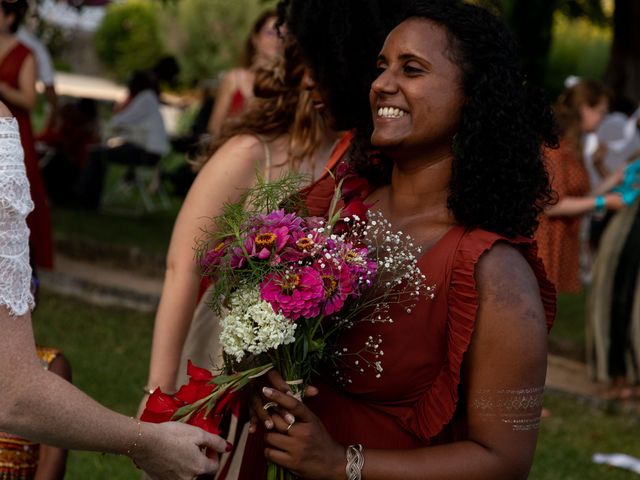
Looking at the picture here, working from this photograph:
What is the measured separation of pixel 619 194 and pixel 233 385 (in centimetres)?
609

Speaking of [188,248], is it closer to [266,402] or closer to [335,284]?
[266,402]

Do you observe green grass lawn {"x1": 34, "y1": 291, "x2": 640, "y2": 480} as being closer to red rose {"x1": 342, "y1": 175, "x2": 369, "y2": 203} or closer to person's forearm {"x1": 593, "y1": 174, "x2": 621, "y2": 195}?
person's forearm {"x1": 593, "y1": 174, "x2": 621, "y2": 195}

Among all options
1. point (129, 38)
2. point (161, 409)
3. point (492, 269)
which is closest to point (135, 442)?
point (161, 409)

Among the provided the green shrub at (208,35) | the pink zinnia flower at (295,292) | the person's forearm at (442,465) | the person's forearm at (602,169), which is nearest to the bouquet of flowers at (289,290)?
the pink zinnia flower at (295,292)

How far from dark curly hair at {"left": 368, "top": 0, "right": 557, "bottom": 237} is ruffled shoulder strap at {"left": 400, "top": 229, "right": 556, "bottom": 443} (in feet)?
0.20

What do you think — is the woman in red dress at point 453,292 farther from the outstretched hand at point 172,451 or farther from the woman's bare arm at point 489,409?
the outstretched hand at point 172,451

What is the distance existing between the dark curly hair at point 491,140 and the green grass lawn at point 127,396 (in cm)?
328

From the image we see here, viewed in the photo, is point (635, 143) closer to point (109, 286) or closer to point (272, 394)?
point (109, 286)

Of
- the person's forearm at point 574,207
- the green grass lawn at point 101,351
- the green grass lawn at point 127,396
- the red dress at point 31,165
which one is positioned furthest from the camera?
the person's forearm at point 574,207

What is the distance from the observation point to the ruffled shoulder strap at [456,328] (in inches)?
103

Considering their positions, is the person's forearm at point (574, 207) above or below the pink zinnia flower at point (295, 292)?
below

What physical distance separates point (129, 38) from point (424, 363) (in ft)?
119

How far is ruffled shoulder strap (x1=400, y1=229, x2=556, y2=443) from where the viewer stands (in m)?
2.62

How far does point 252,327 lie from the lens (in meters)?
2.60
